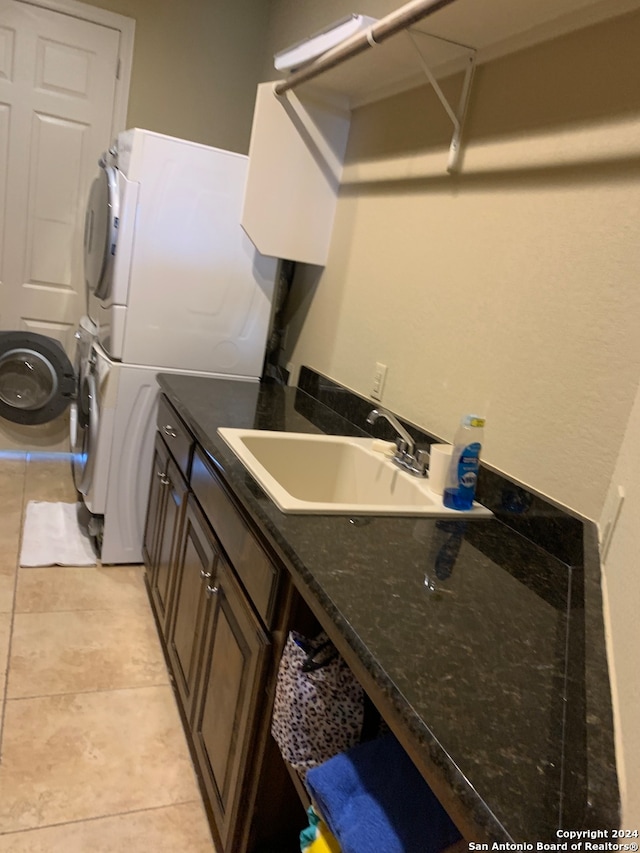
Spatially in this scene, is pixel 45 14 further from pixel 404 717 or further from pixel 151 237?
pixel 404 717

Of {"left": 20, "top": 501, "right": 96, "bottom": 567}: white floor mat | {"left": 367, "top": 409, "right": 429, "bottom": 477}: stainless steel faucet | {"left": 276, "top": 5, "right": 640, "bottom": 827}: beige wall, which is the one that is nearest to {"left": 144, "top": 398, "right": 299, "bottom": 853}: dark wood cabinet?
{"left": 367, "top": 409, "right": 429, "bottom": 477}: stainless steel faucet

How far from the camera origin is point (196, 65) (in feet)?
10.6

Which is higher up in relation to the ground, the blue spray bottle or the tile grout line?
the blue spray bottle

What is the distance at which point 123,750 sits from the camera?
1.69 meters

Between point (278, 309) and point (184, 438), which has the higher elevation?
point (278, 309)

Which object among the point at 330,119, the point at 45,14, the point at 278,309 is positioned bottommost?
the point at 278,309

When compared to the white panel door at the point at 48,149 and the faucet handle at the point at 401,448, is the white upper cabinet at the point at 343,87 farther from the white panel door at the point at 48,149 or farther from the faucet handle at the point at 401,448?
the white panel door at the point at 48,149

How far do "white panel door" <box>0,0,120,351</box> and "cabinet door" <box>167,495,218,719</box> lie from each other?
2.08 metres

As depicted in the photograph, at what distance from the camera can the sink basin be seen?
1.60m

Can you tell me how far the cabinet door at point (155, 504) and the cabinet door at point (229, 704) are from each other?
2.51 feet

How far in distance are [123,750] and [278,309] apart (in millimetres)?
1861

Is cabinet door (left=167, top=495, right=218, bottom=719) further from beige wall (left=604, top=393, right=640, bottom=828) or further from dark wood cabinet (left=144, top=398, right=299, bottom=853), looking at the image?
beige wall (left=604, top=393, right=640, bottom=828)

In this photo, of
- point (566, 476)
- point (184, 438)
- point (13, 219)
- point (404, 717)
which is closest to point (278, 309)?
point (184, 438)

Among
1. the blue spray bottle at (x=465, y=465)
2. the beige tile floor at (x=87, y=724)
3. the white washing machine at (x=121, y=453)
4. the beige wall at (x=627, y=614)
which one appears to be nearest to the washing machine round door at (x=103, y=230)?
the white washing machine at (x=121, y=453)
